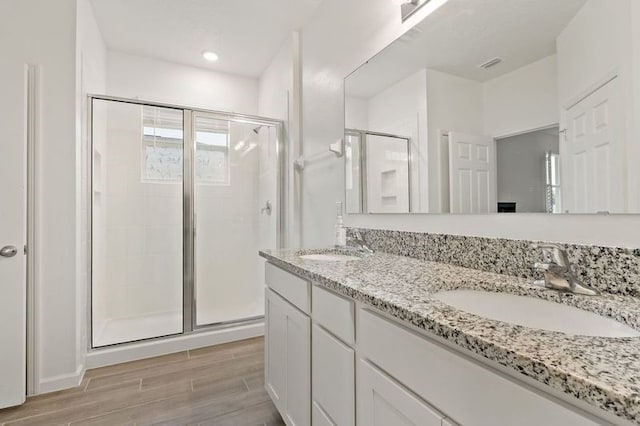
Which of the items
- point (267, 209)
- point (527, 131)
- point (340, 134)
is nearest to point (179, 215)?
point (267, 209)

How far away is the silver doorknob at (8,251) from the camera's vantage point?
1609 mm

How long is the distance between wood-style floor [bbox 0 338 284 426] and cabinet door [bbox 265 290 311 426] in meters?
0.26

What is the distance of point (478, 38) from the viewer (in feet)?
3.76

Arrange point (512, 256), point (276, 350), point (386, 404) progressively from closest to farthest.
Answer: point (386, 404)
point (512, 256)
point (276, 350)

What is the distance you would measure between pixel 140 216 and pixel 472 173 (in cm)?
275

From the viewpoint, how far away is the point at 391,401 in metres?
0.73

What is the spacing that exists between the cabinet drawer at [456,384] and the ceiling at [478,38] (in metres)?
0.96

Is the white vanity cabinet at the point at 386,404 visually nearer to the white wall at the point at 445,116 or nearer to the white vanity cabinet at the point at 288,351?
the white vanity cabinet at the point at 288,351

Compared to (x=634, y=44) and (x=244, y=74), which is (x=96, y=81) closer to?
(x=244, y=74)

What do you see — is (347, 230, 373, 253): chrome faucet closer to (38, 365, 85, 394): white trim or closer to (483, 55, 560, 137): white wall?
(483, 55, 560, 137): white wall

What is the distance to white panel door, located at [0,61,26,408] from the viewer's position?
162 cm

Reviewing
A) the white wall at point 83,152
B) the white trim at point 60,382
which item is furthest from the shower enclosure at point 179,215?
the white trim at point 60,382

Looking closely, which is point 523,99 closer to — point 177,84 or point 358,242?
point 358,242

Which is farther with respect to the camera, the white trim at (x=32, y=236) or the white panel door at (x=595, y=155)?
the white trim at (x=32, y=236)
